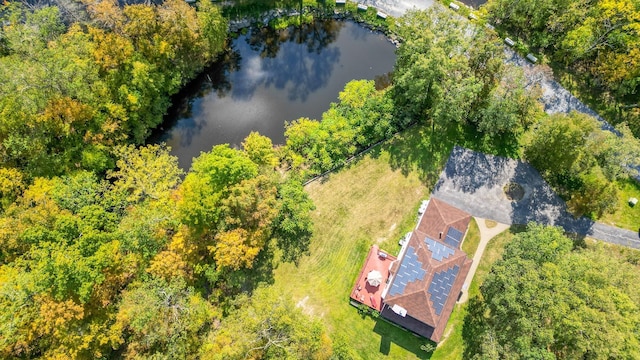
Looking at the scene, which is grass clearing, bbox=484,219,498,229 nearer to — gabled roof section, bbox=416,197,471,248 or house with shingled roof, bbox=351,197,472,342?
gabled roof section, bbox=416,197,471,248

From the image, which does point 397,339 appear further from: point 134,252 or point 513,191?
point 134,252

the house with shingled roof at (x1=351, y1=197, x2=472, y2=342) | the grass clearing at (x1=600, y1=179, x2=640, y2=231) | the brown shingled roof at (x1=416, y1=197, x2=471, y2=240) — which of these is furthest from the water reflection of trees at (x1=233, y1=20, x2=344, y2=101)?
the grass clearing at (x1=600, y1=179, x2=640, y2=231)

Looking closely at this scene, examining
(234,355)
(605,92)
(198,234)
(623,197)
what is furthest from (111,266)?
(605,92)

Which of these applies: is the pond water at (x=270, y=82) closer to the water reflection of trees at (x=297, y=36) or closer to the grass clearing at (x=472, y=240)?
the water reflection of trees at (x=297, y=36)

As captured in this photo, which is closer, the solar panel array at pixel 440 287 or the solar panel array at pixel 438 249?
the solar panel array at pixel 440 287

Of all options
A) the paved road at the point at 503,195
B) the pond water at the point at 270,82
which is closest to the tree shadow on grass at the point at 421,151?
the paved road at the point at 503,195

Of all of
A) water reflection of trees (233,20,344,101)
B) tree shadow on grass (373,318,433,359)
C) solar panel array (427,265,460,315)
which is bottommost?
tree shadow on grass (373,318,433,359)
